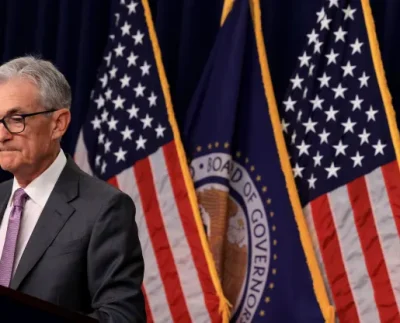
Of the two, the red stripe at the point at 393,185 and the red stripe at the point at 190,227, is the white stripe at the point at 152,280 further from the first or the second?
the red stripe at the point at 393,185

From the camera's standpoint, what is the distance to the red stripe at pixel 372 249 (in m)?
3.47

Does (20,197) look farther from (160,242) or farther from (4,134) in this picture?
(160,242)

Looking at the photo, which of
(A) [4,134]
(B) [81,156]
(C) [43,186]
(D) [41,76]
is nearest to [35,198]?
(C) [43,186]

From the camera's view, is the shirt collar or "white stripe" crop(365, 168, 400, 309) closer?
the shirt collar

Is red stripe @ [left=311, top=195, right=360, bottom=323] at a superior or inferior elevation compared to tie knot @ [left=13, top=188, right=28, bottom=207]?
inferior

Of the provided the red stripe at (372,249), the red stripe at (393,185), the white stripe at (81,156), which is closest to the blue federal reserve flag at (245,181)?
the red stripe at (372,249)

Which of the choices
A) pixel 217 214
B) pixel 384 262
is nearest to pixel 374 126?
pixel 384 262

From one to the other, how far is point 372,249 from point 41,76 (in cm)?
177

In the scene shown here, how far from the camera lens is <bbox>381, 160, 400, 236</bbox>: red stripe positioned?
348 centimetres

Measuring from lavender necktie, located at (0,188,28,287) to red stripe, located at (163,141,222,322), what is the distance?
1.65 meters

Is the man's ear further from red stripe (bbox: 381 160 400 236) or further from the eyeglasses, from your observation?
red stripe (bbox: 381 160 400 236)

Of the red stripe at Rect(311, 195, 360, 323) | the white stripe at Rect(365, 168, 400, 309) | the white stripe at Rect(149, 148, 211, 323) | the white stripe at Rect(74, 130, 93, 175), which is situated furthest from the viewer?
the white stripe at Rect(74, 130, 93, 175)

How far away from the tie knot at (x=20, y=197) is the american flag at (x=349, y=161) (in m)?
1.66

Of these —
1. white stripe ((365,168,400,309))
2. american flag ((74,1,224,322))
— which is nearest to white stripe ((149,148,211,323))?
american flag ((74,1,224,322))
